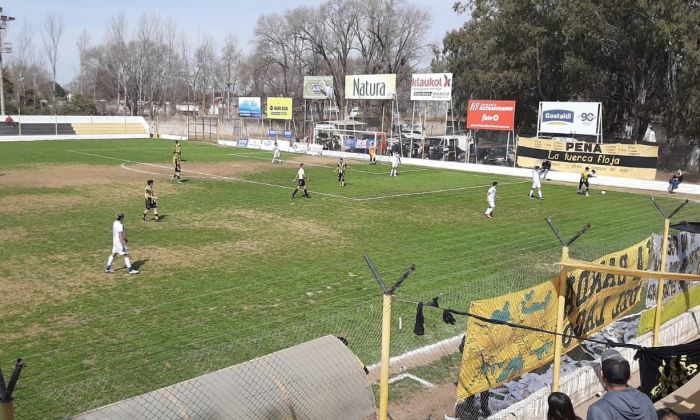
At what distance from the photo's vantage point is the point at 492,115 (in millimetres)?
46719

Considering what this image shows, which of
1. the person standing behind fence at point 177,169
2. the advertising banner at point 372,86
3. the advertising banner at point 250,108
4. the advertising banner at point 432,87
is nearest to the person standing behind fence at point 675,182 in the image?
the advertising banner at point 432,87

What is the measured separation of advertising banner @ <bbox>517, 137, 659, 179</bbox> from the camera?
38062 mm

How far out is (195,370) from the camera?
9.49 meters

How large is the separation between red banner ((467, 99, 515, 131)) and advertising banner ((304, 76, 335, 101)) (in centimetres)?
1703

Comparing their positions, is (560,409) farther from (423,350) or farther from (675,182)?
(675,182)

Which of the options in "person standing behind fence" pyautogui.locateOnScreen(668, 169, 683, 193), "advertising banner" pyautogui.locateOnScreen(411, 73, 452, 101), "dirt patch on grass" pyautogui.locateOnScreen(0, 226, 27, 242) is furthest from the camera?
"advertising banner" pyautogui.locateOnScreen(411, 73, 452, 101)

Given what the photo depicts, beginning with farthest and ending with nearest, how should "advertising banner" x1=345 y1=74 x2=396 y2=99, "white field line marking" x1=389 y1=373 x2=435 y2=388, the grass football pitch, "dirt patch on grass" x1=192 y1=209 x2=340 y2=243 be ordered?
"advertising banner" x1=345 y1=74 x2=396 y2=99 → "dirt patch on grass" x1=192 y1=209 x2=340 y2=243 → the grass football pitch → "white field line marking" x1=389 y1=373 x2=435 y2=388

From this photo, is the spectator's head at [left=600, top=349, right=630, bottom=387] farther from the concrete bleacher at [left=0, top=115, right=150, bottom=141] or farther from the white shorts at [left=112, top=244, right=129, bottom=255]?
the concrete bleacher at [left=0, top=115, right=150, bottom=141]

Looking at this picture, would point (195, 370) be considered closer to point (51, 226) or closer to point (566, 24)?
point (51, 226)

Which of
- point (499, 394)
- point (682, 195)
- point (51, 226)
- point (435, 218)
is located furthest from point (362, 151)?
point (499, 394)

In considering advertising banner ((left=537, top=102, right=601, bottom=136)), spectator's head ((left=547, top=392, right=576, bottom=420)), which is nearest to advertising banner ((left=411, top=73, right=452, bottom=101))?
advertising banner ((left=537, top=102, right=601, bottom=136))

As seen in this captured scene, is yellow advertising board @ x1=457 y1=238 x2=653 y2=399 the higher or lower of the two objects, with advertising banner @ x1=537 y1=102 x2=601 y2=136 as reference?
lower

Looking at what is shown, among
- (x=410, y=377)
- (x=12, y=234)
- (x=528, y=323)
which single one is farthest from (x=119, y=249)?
(x=528, y=323)

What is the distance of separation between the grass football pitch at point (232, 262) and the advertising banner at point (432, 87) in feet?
51.7
